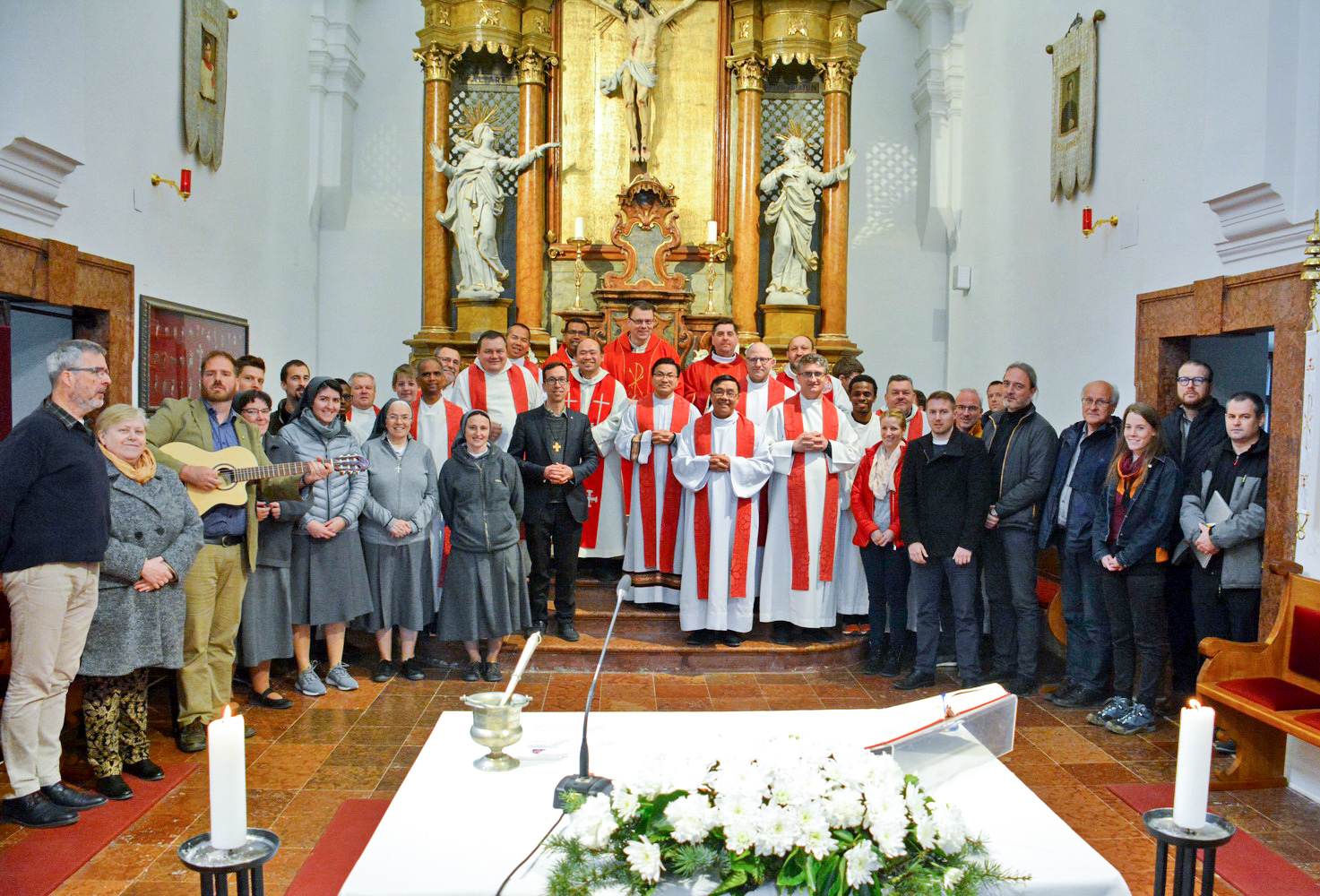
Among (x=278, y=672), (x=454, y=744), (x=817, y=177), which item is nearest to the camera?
(x=454, y=744)

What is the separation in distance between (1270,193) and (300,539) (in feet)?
16.3

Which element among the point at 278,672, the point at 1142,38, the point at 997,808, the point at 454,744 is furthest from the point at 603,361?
the point at 997,808

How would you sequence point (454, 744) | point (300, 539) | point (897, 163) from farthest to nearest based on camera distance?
1. point (897, 163)
2. point (300, 539)
3. point (454, 744)

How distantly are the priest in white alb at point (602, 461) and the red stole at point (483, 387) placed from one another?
373mm

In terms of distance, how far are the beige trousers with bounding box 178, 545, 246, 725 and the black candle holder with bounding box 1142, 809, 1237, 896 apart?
3.79m

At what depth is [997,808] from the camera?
2061 millimetres

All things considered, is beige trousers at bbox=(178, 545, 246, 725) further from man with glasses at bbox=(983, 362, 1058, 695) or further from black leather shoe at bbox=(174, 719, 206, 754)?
man with glasses at bbox=(983, 362, 1058, 695)

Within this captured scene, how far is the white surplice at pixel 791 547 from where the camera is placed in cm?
602

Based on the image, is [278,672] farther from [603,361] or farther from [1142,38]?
[1142,38]

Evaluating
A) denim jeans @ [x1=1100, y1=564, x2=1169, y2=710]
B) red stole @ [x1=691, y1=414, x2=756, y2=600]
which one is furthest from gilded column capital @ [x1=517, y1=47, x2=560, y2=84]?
denim jeans @ [x1=1100, y1=564, x2=1169, y2=710]

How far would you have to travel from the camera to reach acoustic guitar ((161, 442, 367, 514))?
14.6 ft

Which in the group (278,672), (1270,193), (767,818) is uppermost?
(1270,193)

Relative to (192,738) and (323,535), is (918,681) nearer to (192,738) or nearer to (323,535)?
(323,535)

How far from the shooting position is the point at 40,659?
3.54 m
